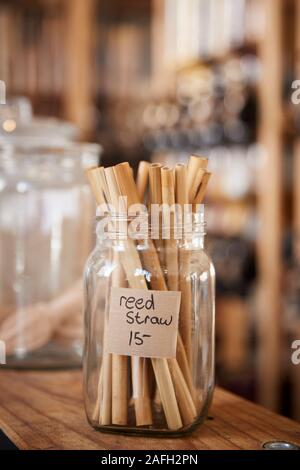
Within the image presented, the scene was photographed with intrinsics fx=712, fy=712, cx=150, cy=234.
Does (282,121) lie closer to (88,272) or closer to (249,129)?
(249,129)

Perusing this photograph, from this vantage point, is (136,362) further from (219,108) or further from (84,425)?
(219,108)

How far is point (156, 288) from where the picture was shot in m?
0.76

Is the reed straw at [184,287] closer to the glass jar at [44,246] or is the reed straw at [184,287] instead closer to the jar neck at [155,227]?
the jar neck at [155,227]

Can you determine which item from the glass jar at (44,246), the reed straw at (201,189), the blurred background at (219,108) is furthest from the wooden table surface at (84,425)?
the blurred background at (219,108)

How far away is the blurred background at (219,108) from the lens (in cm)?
271

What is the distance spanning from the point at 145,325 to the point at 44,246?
1.62ft

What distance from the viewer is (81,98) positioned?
358cm

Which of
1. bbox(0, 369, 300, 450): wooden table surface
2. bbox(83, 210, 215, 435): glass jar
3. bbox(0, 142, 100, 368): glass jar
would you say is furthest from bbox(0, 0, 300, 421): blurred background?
bbox(83, 210, 215, 435): glass jar

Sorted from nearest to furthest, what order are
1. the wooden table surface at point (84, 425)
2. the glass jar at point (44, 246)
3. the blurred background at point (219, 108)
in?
the wooden table surface at point (84, 425)
the glass jar at point (44, 246)
the blurred background at point (219, 108)

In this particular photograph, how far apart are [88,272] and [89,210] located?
1.46 ft

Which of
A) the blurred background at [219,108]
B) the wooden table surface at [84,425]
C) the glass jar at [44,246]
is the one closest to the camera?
the wooden table surface at [84,425]

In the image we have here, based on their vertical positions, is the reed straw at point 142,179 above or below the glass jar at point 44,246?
above

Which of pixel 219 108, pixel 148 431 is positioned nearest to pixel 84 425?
pixel 148 431
